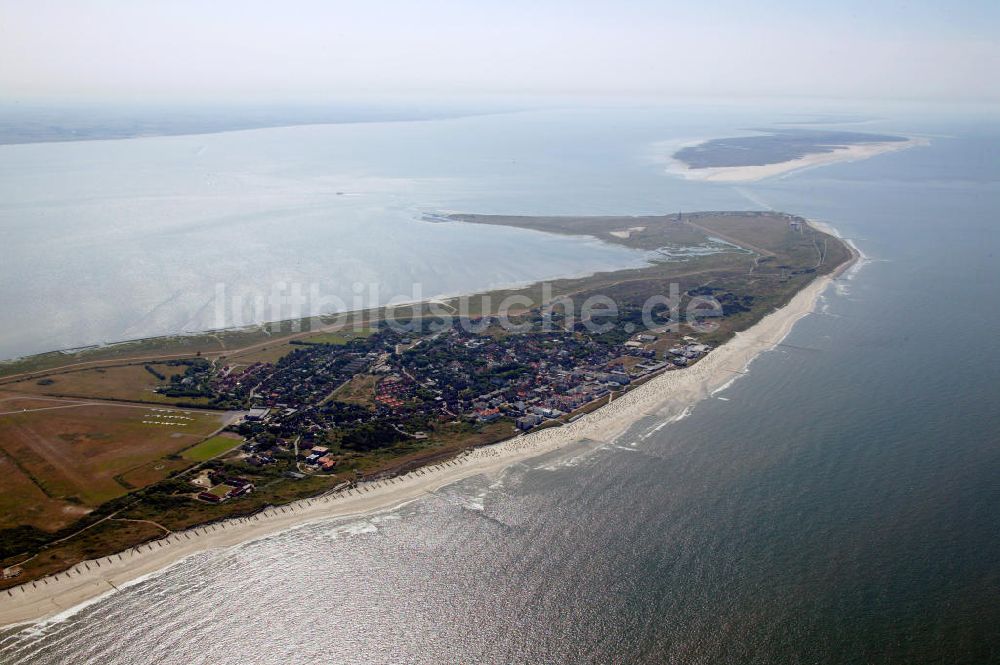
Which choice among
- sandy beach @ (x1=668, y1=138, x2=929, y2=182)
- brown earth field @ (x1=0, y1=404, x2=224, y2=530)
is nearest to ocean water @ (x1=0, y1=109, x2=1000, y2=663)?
brown earth field @ (x1=0, y1=404, x2=224, y2=530)

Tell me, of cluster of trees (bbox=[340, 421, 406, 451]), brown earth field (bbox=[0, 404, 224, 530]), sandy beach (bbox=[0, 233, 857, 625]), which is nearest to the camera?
sandy beach (bbox=[0, 233, 857, 625])

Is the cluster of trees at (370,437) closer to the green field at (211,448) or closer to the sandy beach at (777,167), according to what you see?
the green field at (211,448)

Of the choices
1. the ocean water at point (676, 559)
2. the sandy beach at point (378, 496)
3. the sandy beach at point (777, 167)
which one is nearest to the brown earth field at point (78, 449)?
the sandy beach at point (378, 496)

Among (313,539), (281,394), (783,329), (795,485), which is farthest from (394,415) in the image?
(783,329)

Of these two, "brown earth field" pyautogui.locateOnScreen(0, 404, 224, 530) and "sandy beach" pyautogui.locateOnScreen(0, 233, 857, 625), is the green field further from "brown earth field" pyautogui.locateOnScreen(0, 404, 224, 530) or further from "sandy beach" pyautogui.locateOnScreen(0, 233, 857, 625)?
"sandy beach" pyautogui.locateOnScreen(0, 233, 857, 625)

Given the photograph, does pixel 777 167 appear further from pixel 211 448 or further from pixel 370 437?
pixel 211 448

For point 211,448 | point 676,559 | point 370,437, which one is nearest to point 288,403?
point 211,448

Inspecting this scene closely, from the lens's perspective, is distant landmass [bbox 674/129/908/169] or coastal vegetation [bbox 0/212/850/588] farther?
distant landmass [bbox 674/129/908/169]
